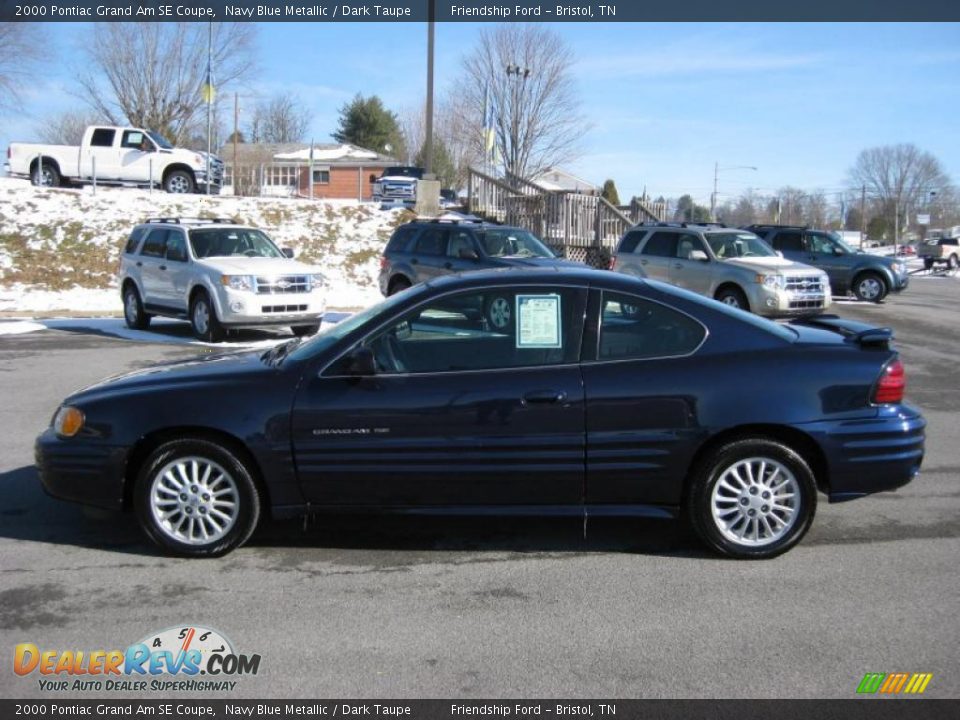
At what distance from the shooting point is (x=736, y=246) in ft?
57.3

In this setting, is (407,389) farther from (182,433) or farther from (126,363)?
(126,363)

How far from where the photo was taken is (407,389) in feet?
16.4

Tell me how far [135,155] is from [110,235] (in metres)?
3.87

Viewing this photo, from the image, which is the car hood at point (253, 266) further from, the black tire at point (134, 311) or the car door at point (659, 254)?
the car door at point (659, 254)

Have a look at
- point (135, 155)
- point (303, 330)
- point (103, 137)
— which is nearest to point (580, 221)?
point (303, 330)

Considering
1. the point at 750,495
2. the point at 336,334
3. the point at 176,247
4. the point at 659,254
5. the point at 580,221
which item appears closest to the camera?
the point at 750,495

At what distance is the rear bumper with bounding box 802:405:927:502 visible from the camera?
503cm

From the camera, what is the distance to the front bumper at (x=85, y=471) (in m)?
5.12

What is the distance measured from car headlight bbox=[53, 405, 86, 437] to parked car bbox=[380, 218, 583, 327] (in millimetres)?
9749

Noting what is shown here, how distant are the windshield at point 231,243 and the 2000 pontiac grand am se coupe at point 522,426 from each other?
10255 millimetres

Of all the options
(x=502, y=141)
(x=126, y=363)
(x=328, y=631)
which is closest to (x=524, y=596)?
(x=328, y=631)

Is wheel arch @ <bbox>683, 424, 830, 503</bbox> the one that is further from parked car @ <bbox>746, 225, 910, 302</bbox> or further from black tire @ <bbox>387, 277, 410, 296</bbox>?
parked car @ <bbox>746, 225, 910, 302</bbox>

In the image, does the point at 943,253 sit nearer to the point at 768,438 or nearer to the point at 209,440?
the point at 768,438

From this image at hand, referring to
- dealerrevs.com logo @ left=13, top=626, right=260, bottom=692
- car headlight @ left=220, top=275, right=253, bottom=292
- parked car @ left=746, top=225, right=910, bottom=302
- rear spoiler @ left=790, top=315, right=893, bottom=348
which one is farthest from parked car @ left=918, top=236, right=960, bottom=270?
dealerrevs.com logo @ left=13, top=626, right=260, bottom=692
